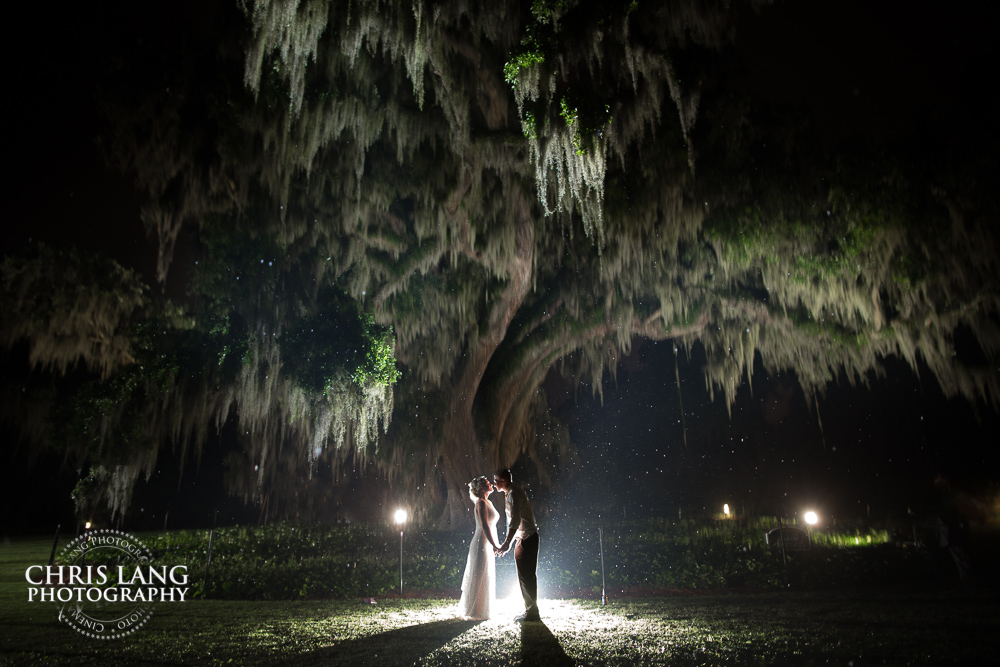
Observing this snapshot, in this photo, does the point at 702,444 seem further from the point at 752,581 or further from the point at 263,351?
the point at 263,351

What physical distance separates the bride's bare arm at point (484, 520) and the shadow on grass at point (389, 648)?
80 cm

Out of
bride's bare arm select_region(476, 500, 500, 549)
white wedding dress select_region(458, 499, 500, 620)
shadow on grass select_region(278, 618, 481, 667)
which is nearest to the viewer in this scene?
shadow on grass select_region(278, 618, 481, 667)

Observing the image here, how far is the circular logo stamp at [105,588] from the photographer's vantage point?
4.91 meters

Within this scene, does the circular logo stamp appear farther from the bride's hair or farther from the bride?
the bride's hair

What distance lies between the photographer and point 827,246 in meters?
8.01

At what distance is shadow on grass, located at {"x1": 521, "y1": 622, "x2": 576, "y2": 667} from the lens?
339cm

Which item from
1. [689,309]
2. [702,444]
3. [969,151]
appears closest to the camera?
[969,151]

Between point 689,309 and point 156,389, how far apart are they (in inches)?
434

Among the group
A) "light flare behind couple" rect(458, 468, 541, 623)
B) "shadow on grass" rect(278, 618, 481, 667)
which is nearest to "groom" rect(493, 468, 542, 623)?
"light flare behind couple" rect(458, 468, 541, 623)

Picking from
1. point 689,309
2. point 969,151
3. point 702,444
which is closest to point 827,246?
point 969,151

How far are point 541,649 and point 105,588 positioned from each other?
23.3 feet

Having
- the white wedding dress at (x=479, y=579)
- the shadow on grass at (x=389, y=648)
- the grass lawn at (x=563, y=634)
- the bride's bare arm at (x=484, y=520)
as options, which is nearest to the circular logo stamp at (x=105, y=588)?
the grass lawn at (x=563, y=634)

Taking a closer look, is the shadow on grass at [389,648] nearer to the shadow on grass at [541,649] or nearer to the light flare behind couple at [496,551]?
the light flare behind couple at [496,551]

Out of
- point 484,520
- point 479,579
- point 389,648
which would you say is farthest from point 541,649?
point 484,520
